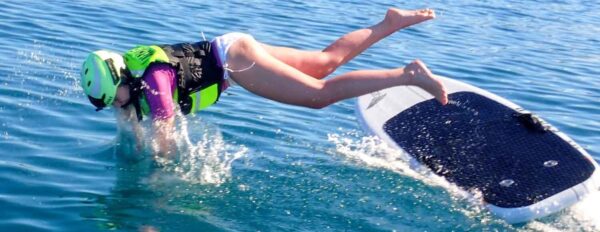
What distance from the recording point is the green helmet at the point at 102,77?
6234mm

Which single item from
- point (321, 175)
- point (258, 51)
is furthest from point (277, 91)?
point (321, 175)

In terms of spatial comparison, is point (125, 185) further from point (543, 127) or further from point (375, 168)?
point (543, 127)

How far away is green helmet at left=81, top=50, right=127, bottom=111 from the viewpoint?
245 inches

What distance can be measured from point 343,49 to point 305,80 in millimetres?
851

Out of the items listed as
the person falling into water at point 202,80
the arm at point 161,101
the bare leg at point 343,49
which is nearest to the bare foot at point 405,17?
the bare leg at point 343,49

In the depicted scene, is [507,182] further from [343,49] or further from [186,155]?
[186,155]

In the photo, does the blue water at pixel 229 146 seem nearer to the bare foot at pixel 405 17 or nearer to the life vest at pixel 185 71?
the life vest at pixel 185 71

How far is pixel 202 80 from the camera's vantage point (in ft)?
21.9

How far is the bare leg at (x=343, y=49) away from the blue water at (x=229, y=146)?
81 centimetres

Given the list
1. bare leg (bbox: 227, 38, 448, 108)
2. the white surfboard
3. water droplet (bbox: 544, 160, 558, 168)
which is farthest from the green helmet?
water droplet (bbox: 544, 160, 558, 168)

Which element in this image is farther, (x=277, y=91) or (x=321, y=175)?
(x=321, y=175)

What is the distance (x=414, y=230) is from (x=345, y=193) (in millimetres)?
749

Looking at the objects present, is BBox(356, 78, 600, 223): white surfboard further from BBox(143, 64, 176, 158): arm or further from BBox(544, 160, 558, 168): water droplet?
BBox(143, 64, 176, 158): arm

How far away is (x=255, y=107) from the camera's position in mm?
8977
